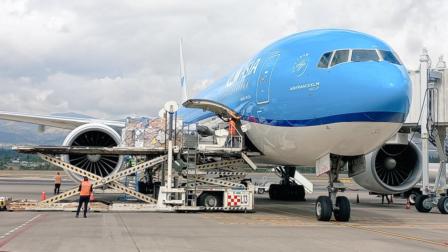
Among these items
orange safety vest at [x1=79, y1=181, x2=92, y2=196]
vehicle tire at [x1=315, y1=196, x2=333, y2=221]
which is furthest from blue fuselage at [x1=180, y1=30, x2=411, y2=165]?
orange safety vest at [x1=79, y1=181, x2=92, y2=196]

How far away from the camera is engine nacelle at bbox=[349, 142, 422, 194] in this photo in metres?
19.3

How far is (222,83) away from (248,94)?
17.5ft

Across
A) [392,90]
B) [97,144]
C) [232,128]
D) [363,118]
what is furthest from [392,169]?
[97,144]

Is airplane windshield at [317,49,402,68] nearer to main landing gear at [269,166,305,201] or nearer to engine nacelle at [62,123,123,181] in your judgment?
engine nacelle at [62,123,123,181]

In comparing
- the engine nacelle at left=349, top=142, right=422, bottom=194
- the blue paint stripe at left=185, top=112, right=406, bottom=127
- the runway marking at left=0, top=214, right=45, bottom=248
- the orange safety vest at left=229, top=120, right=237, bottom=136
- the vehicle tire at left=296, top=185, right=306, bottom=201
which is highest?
the orange safety vest at left=229, top=120, right=237, bottom=136

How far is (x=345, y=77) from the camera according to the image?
1252 cm

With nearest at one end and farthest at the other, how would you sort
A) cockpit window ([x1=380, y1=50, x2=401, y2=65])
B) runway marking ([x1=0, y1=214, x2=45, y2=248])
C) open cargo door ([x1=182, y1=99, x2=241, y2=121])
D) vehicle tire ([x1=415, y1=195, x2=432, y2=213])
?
runway marking ([x1=0, y1=214, x2=45, y2=248]) < cockpit window ([x1=380, y1=50, x2=401, y2=65]) < open cargo door ([x1=182, y1=99, x2=241, y2=121]) < vehicle tire ([x1=415, y1=195, x2=432, y2=213])

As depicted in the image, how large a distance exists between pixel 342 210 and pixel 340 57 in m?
3.59

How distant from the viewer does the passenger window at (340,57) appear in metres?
13.0

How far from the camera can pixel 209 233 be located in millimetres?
11055

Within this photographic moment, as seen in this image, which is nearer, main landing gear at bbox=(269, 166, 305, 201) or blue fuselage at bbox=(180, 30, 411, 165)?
blue fuselage at bbox=(180, 30, 411, 165)

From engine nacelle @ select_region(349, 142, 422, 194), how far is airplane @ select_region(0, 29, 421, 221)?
4219mm

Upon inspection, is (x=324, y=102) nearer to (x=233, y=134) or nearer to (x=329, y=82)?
(x=329, y=82)

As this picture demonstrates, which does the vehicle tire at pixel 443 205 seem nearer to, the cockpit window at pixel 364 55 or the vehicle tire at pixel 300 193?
the vehicle tire at pixel 300 193
